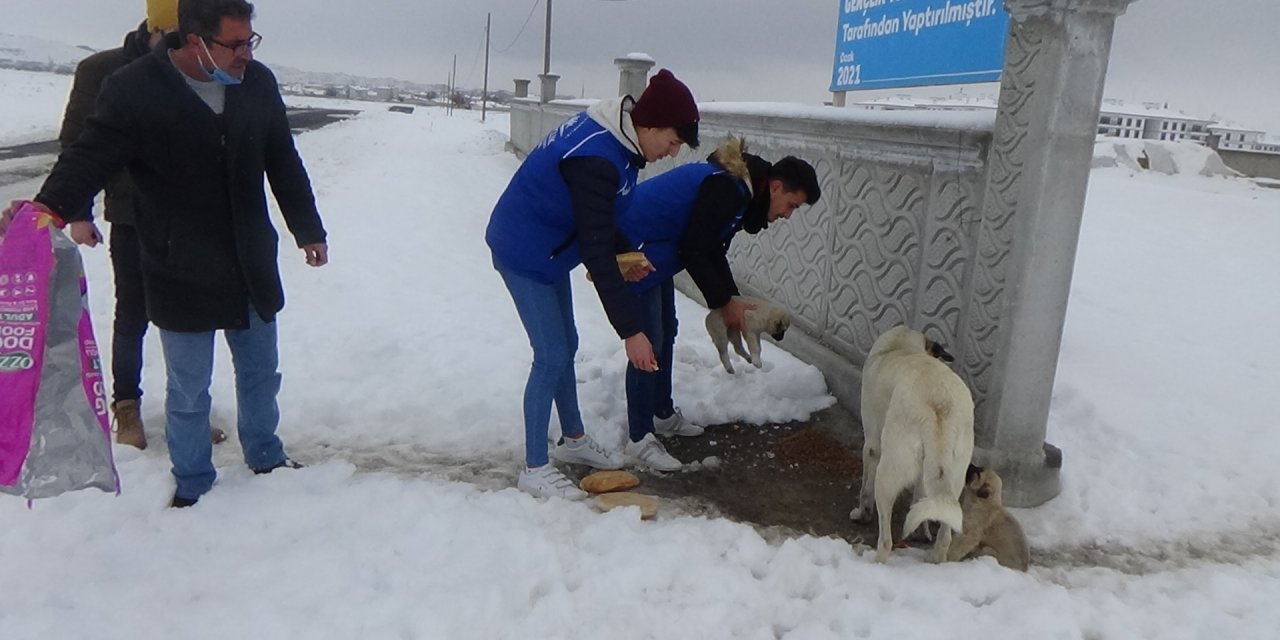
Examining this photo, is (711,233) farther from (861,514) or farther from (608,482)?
(861,514)

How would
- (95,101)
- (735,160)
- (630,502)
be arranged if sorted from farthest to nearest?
(735,160) < (630,502) < (95,101)

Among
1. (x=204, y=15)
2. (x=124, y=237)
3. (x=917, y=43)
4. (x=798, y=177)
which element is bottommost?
(x=124, y=237)

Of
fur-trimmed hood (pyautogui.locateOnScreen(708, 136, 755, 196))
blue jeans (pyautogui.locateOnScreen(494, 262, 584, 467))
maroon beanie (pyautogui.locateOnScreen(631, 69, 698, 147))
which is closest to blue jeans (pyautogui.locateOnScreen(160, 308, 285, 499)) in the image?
blue jeans (pyautogui.locateOnScreen(494, 262, 584, 467))

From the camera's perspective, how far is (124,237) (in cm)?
353

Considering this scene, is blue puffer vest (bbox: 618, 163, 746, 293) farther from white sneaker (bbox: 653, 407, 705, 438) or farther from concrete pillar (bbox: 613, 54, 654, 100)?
concrete pillar (bbox: 613, 54, 654, 100)

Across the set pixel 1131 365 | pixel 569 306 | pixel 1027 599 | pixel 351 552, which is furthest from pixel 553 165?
pixel 1131 365

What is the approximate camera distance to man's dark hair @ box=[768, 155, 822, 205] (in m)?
3.58

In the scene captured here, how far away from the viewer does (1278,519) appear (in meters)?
3.70

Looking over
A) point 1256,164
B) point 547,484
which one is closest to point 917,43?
point 547,484

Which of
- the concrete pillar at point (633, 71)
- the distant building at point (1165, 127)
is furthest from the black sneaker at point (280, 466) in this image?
the distant building at point (1165, 127)

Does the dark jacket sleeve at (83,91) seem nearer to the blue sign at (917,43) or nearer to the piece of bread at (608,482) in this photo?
the piece of bread at (608,482)

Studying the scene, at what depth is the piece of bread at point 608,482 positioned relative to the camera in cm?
366

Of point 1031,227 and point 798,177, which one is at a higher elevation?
point 798,177

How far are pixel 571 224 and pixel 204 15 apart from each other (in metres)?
1.46
